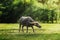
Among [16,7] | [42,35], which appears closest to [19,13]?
[16,7]

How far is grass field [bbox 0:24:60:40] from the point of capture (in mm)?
5411

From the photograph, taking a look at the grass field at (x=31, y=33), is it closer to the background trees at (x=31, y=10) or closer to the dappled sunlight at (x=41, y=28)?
the dappled sunlight at (x=41, y=28)

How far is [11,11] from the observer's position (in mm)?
6301

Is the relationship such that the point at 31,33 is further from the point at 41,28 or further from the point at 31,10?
the point at 31,10

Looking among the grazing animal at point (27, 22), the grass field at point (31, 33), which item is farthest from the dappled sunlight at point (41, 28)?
the grazing animal at point (27, 22)

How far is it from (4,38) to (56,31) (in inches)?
53.5

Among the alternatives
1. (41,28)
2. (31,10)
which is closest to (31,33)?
(41,28)

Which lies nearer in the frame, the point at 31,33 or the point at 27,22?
the point at 31,33

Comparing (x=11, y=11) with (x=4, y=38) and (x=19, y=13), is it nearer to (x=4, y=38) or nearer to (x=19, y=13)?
(x=19, y=13)

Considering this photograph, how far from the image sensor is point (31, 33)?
18.8ft

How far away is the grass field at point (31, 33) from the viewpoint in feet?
17.8

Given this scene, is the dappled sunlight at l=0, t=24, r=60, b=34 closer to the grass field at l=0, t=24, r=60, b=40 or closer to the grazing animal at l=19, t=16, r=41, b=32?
the grass field at l=0, t=24, r=60, b=40

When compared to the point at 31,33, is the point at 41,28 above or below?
above

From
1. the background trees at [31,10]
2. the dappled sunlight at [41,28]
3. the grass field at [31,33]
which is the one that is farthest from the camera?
the background trees at [31,10]
